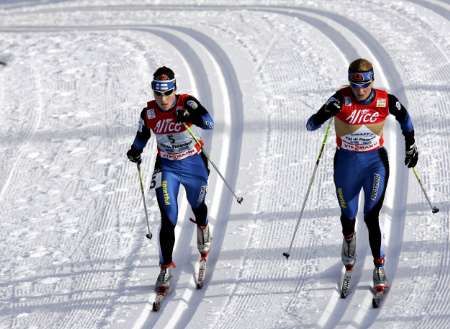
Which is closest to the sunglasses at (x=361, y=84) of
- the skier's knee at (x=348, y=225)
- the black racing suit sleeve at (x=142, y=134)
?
the skier's knee at (x=348, y=225)

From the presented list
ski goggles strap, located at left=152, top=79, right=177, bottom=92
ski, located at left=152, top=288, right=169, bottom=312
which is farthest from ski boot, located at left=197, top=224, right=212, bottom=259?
ski goggles strap, located at left=152, top=79, right=177, bottom=92

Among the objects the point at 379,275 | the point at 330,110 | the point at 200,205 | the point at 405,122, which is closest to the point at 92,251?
the point at 200,205

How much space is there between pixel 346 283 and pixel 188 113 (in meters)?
2.10

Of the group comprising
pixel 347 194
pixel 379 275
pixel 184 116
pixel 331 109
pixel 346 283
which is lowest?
pixel 346 283

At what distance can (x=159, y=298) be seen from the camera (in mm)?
9055

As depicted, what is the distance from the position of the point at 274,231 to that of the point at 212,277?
38.0 inches

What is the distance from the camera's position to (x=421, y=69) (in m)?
13.3

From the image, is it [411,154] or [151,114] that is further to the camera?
[151,114]

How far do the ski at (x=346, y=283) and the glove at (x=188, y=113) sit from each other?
1.98 metres

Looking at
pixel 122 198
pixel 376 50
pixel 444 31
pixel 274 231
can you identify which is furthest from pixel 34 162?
pixel 444 31

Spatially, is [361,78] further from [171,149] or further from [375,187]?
[171,149]

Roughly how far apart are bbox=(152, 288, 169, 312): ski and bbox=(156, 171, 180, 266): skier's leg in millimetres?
441

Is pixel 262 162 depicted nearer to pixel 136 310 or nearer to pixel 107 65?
pixel 136 310

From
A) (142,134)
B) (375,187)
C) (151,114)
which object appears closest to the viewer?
(375,187)
